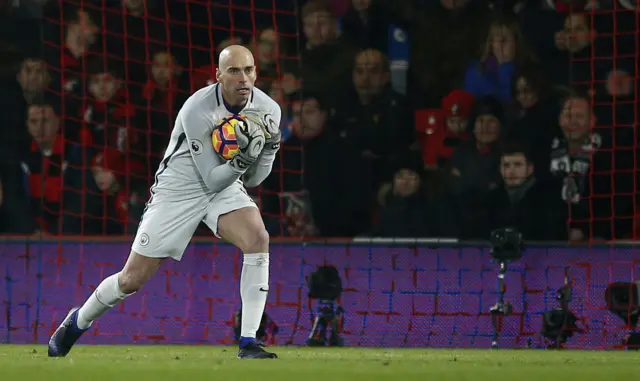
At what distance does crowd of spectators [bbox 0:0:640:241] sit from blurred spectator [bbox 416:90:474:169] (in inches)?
0.4

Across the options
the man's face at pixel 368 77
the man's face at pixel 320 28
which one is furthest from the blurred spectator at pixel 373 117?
the man's face at pixel 320 28

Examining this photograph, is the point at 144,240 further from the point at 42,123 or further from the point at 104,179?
the point at 42,123

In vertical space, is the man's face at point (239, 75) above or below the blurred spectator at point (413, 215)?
above

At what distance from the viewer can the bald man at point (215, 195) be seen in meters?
7.29

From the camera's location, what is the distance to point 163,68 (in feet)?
35.4

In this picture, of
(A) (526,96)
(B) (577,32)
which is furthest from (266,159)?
(B) (577,32)

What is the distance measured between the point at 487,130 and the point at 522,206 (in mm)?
715

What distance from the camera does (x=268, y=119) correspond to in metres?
7.34

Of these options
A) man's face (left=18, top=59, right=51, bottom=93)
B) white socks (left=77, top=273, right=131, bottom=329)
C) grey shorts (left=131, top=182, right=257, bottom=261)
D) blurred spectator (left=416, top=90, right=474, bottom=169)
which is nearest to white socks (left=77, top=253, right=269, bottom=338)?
grey shorts (left=131, top=182, right=257, bottom=261)

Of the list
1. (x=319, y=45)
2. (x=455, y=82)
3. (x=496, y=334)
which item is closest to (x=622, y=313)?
(x=496, y=334)

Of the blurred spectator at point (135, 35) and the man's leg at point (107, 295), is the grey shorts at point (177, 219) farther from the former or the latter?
the blurred spectator at point (135, 35)

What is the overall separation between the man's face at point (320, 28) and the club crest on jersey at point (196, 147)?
349 centimetres

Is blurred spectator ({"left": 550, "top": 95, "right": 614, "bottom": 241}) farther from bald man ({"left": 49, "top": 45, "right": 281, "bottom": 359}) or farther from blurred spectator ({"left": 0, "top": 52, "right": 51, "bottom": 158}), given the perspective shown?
blurred spectator ({"left": 0, "top": 52, "right": 51, "bottom": 158})

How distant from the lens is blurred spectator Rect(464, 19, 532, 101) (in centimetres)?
1068
